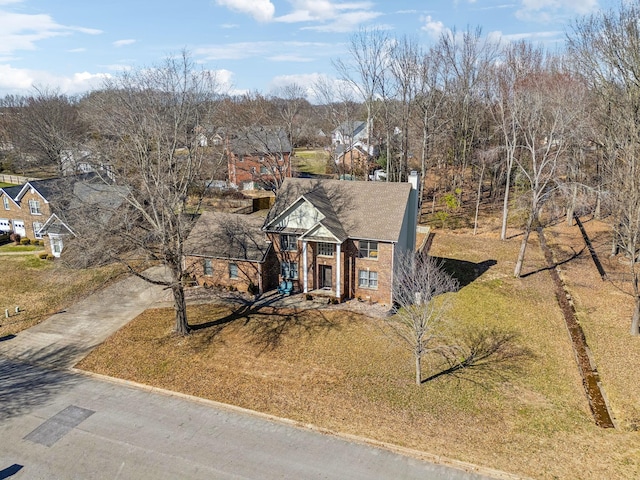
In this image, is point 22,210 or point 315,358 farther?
point 22,210

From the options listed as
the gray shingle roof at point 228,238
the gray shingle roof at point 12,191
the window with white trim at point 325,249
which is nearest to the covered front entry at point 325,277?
the window with white trim at point 325,249

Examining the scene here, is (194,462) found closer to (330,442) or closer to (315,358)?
(330,442)

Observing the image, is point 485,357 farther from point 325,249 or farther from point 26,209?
point 26,209

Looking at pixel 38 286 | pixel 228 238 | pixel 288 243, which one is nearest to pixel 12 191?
pixel 38 286

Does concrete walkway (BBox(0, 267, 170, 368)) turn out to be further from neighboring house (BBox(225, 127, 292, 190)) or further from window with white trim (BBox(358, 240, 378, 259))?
neighboring house (BBox(225, 127, 292, 190))

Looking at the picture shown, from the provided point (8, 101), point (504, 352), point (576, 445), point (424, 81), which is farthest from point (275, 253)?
point (8, 101)
